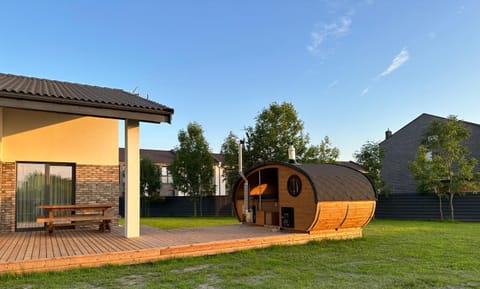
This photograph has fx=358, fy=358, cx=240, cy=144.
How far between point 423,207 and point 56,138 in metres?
15.4

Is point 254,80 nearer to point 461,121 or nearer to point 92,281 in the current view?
point 461,121

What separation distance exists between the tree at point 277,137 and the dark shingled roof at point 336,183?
1068cm

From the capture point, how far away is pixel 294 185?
884 cm

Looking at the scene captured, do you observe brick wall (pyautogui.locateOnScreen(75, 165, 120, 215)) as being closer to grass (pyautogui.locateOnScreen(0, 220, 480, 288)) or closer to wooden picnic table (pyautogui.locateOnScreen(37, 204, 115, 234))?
wooden picnic table (pyautogui.locateOnScreen(37, 204, 115, 234))

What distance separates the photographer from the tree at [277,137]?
20.4 meters

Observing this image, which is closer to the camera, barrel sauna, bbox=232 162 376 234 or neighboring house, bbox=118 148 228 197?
barrel sauna, bbox=232 162 376 234

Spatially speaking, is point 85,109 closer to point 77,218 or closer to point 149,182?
point 77,218

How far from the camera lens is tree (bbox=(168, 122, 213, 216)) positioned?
22.4m

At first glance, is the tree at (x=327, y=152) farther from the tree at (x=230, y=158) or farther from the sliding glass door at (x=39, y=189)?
the sliding glass door at (x=39, y=189)

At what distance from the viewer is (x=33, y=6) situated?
10.7 m

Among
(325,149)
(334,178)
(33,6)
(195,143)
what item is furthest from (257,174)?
(195,143)

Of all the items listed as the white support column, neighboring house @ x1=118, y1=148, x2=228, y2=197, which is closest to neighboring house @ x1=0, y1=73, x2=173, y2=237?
the white support column

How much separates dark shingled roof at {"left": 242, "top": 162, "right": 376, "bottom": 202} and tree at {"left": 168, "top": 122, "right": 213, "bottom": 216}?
1321 centimetres

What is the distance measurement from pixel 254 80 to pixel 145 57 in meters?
4.89
